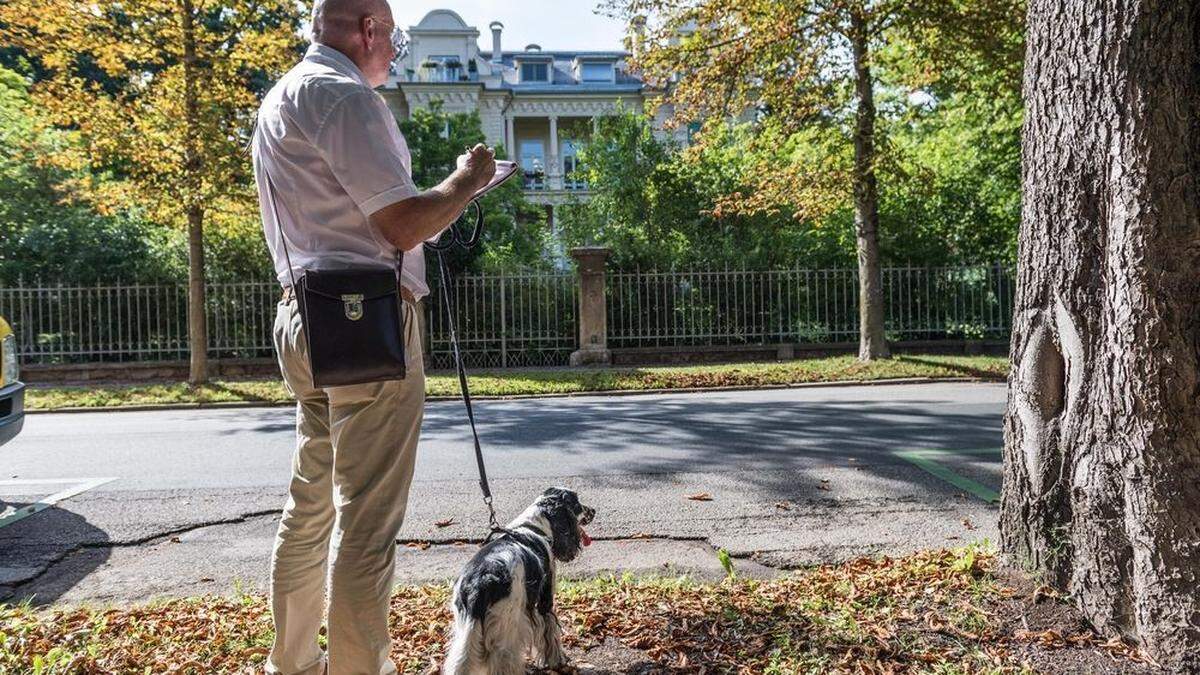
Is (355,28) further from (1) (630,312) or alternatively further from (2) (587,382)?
(1) (630,312)

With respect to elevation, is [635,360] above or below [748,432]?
above

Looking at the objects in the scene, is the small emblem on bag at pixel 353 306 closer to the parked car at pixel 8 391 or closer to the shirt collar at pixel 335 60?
the shirt collar at pixel 335 60

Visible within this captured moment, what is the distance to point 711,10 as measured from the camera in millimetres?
13945

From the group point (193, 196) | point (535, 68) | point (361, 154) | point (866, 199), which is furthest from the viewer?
point (535, 68)

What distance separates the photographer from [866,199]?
1473 centimetres

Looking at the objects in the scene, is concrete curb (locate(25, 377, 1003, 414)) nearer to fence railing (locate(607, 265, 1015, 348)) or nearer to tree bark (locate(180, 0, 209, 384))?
tree bark (locate(180, 0, 209, 384))

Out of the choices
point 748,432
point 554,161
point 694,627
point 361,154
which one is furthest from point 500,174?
point 554,161

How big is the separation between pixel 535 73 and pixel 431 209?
4605 cm

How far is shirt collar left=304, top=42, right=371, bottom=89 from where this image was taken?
2.31 m

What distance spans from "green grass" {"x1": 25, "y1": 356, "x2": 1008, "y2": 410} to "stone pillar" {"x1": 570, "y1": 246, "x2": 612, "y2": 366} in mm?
1634

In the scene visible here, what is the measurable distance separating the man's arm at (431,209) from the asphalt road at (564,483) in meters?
2.32

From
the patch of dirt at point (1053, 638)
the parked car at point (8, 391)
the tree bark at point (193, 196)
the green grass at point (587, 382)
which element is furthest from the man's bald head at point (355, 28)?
the tree bark at point (193, 196)

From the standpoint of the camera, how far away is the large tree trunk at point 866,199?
14297 millimetres

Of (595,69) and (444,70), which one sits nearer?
(444,70)
